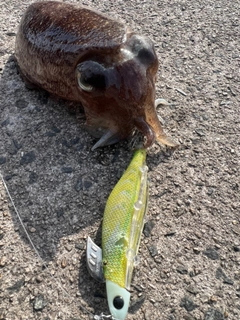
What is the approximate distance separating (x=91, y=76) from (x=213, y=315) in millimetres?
1676

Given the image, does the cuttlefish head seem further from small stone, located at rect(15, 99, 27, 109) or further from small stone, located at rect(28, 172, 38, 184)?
small stone, located at rect(15, 99, 27, 109)

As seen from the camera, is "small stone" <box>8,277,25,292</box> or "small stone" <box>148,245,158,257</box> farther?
"small stone" <box>148,245,158,257</box>

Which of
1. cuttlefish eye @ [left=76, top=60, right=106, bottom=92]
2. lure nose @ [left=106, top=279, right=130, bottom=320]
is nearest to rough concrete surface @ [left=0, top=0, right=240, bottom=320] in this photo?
lure nose @ [left=106, top=279, right=130, bottom=320]

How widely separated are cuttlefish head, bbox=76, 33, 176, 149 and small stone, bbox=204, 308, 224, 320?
1151 millimetres

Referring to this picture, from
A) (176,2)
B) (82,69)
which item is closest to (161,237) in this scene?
(82,69)

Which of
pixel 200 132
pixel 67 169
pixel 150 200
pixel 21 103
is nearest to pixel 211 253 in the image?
pixel 150 200

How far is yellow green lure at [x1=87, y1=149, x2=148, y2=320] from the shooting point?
2.19m

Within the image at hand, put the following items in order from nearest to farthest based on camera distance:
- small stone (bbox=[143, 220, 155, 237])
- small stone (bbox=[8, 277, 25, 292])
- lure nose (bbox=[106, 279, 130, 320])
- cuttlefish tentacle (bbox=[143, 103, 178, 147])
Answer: lure nose (bbox=[106, 279, 130, 320]) < small stone (bbox=[8, 277, 25, 292]) < small stone (bbox=[143, 220, 155, 237]) < cuttlefish tentacle (bbox=[143, 103, 178, 147])

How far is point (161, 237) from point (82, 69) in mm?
1247

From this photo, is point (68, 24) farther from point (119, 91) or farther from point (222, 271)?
point (222, 271)

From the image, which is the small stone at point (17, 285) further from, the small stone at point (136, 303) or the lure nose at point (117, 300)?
the small stone at point (136, 303)

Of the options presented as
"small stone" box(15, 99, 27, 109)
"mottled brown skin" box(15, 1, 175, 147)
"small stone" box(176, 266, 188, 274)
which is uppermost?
"mottled brown skin" box(15, 1, 175, 147)

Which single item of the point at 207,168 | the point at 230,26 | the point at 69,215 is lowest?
the point at 69,215

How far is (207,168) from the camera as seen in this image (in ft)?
9.74
